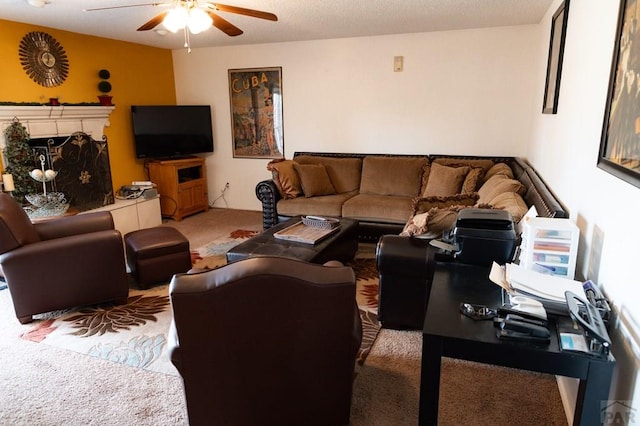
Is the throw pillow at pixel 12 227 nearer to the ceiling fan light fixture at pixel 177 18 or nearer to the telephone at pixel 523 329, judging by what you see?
the ceiling fan light fixture at pixel 177 18

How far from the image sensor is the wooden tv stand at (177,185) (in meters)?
5.56

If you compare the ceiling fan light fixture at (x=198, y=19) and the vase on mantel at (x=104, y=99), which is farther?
the vase on mantel at (x=104, y=99)

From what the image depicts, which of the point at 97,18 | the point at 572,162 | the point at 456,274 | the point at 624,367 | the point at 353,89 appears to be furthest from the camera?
the point at 353,89

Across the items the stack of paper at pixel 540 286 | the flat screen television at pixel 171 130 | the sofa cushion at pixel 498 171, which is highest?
the flat screen television at pixel 171 130

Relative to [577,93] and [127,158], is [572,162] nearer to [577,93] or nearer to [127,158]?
[577,93]

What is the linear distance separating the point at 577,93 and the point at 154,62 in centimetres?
521

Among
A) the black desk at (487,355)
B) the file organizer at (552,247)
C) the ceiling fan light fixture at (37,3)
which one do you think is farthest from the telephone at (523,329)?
the ceiling fan light fixture at (37,3)

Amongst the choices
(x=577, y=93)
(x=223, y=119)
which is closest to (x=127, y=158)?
(x=223, y=119)

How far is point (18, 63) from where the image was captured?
13.6 feet

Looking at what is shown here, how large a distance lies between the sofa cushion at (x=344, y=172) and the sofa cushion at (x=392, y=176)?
4.1 inches

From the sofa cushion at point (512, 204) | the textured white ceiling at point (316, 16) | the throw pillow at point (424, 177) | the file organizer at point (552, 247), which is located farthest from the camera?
the throw pillow at point (424, 177)

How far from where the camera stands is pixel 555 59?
128 inches

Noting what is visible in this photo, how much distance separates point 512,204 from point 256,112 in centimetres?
397

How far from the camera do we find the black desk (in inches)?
→ 51.3
